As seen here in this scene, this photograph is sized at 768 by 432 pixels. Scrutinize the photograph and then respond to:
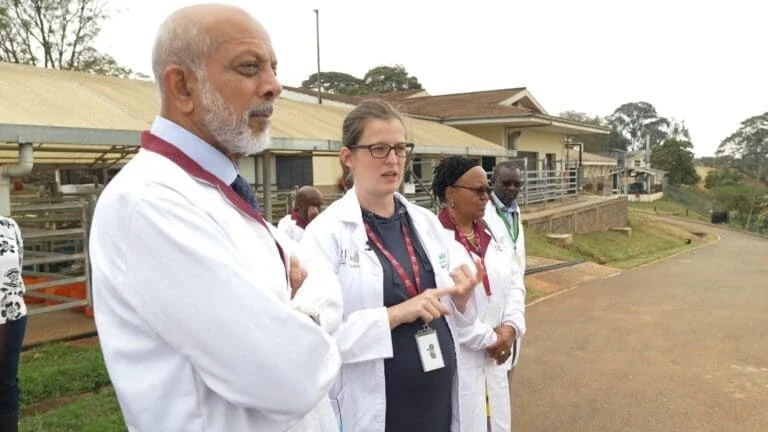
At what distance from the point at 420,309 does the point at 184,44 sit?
1.16 m

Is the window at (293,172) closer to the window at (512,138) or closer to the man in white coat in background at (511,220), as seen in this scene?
the window at (512,138)

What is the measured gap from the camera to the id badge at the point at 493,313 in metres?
3.18

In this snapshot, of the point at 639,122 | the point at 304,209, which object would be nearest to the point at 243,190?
the point at 304,209

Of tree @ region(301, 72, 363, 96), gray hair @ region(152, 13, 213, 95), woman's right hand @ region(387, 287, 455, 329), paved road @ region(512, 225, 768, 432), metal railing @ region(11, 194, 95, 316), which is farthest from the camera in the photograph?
tree @ region(301, 72, 363, 96)

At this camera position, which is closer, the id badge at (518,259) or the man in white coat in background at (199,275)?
the man in white coat in background at (199,275)

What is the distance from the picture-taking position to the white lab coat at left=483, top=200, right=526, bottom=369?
10.9 ft

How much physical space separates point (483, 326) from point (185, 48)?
1.95 m

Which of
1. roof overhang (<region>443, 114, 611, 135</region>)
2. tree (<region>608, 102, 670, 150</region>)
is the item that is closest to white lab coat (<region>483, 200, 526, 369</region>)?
roof overhang (<region>443, 114, 611, 135</region>)

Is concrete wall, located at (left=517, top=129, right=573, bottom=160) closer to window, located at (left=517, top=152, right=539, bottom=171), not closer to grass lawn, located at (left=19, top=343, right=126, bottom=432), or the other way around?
window, located at (left=517, top=152, right=539, bottom=171)

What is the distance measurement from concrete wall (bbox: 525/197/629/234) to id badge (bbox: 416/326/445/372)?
14415 millimetres

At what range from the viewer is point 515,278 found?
139 inches

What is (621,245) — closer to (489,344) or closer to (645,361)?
(645,361)

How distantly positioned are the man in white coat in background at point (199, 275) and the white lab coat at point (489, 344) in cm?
143

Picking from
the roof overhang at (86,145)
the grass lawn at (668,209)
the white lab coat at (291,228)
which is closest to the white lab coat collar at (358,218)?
the white lab coat at (291,228)
